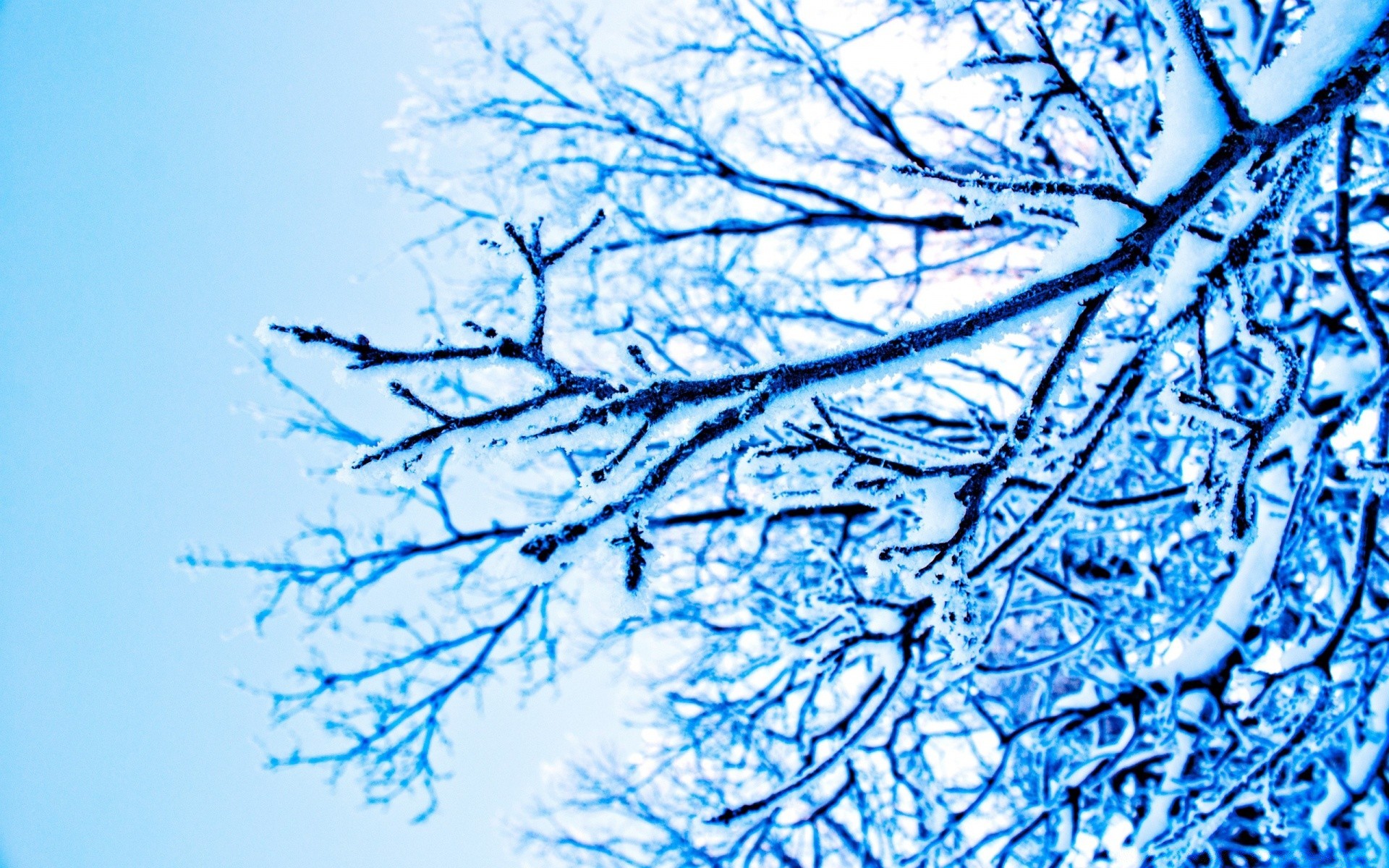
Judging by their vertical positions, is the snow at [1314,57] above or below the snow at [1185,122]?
above

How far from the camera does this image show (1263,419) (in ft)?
4.77

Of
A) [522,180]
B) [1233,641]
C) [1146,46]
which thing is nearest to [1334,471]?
[1233,641]

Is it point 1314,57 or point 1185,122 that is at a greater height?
point 1314,57

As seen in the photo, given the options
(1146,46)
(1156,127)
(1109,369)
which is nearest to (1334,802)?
(1109,369)

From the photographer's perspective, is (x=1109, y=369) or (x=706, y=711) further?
(x=706, y=711)

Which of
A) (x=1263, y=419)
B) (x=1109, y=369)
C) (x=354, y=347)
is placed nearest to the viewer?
(x=354, y=347)

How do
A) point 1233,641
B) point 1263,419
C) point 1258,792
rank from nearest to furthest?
point 1263,419 → point 1258,792 → point 1233,641

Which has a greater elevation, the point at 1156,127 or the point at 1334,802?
the point at 1156,127

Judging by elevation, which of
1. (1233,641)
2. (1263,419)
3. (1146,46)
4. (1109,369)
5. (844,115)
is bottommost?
(1263,419)

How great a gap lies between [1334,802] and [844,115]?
4711 millimetres

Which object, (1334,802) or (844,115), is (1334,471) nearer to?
(1334,802)

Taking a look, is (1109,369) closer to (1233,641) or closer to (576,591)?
(1233,641)

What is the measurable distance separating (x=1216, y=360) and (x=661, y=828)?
506cm

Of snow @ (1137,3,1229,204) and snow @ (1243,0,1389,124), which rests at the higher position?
snow @ (1243,0,1389,124)
